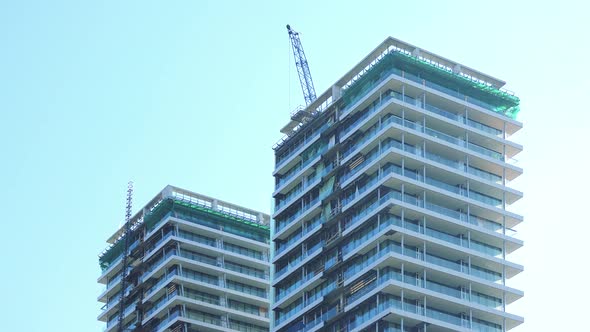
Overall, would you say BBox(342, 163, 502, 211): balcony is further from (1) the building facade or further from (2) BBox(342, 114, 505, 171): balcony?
(2) BBox(342, 114, 505, 171): balcony

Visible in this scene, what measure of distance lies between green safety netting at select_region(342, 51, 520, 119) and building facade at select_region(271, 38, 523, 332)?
0.47 ft

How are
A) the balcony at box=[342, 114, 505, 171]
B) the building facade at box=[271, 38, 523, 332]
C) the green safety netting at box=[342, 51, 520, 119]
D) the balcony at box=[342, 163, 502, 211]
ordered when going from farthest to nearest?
1. the green safety netting at box=[342, 51, 520, 119]
2. the balcony at box=[342, 114, 505, 171]
3. the balcony at box=[342, 163, 502, 211]
4. the building facade at box=[271, 38, 523, 332]

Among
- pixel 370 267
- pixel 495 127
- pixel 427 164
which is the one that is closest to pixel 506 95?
pixel 495 127

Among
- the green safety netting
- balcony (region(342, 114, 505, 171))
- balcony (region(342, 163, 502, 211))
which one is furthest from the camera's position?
Answer: the green safety netting

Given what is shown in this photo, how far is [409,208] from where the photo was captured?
180 metres

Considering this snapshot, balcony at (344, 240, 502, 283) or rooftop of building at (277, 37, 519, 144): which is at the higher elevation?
rooftop of building at (277, 37, 519, 144)

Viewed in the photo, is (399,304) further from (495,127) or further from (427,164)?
(495,127)

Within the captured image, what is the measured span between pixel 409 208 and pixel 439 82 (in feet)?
71.6

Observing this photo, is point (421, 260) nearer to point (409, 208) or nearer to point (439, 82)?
point (409, 208)

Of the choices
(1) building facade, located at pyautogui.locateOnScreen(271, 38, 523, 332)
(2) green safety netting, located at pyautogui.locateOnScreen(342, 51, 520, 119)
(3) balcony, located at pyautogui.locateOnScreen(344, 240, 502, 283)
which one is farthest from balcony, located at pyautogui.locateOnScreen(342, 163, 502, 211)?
(2) green safety netting, located at pyautogui.locateOnScreen(342, 51, 520, 119)

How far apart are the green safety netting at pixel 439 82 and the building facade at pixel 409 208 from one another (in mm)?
143

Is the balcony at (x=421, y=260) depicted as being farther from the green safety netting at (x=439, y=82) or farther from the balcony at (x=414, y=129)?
the green safety netting at (x=439, y=82)

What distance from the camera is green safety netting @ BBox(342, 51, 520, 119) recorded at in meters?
190

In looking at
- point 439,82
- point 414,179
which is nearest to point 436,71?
point 439,82
